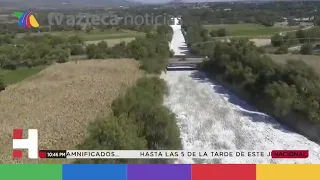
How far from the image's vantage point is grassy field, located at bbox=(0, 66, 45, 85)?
7846 mm

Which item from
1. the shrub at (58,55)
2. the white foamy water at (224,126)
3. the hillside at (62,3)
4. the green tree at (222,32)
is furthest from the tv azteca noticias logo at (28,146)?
the green tree at (222,32)

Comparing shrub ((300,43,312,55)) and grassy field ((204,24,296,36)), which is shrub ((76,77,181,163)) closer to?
grassy field ((204,24,296,36))

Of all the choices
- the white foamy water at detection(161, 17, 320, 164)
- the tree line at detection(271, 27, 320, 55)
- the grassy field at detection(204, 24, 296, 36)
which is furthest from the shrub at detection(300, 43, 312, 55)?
the white foamy water at detection(161, 17, 320, 164)

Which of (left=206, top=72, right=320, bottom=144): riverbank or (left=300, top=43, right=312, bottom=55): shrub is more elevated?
(left=300, top=43, right=312, bottom=55): shrub

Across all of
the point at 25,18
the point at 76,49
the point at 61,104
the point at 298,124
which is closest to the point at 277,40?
the point at 76,49

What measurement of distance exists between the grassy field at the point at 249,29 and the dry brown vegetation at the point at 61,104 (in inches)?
137

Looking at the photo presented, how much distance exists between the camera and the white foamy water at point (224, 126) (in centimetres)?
400

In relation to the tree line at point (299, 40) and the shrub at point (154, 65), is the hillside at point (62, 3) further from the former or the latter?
the tree line at point (299, 40)

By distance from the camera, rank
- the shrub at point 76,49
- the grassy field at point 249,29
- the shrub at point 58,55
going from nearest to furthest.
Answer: the shrub at point 58,55 < the shrub at point 76,49 < the grassy field at point 249,29

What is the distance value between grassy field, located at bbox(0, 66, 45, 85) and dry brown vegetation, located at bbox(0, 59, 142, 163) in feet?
2.66

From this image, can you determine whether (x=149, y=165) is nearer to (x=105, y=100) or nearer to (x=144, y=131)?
(x=144, y=131)

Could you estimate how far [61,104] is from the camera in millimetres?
4195

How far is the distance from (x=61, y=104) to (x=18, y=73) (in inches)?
191

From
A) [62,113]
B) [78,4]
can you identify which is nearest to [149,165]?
[62,113]
